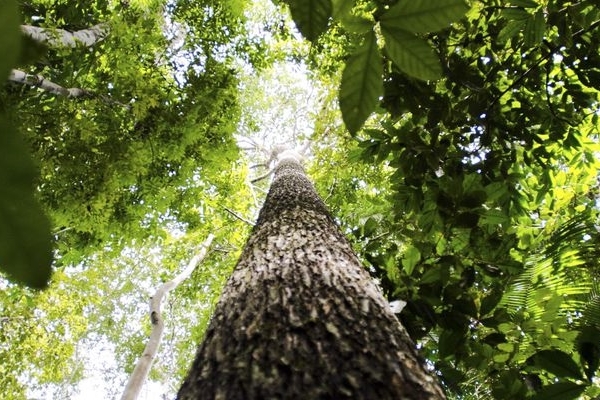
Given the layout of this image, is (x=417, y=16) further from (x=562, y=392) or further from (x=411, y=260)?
(x=411, y=260)

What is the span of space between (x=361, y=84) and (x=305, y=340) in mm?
960

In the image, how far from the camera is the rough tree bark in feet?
3.46

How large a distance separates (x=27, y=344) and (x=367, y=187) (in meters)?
6.40

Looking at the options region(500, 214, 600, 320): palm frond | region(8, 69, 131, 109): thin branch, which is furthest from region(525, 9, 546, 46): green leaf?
region(8, 69, 131, 109): thin branch

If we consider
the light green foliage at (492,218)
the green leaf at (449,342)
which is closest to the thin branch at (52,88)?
the light green foliage at (492,218)

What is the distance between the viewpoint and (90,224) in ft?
14.1

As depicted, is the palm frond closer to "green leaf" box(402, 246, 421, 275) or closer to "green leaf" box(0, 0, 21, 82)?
"green leaf" box(402, 246, 421, 275)

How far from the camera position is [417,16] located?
1.50 feet

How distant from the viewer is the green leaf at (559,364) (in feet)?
4.99

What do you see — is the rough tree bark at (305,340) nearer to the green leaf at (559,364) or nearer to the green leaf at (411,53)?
the green leaf at (559,364)

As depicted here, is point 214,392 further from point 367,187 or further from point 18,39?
point 367,187

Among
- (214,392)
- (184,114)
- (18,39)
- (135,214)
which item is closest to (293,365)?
(214,392)

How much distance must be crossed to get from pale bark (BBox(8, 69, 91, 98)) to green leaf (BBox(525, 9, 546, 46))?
3149mm

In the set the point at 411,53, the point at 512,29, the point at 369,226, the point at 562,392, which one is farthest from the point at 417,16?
the point at 369,226
